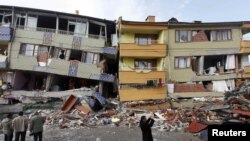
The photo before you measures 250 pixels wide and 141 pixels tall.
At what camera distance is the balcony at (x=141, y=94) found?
117 ft

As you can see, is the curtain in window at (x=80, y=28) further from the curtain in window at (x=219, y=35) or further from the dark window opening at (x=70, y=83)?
the curtain in window at (x=219, y=35)

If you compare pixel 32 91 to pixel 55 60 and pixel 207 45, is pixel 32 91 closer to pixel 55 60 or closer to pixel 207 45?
pixel 55 60

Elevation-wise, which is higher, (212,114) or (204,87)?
(204,87)

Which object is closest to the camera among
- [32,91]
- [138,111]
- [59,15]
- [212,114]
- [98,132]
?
[98,132]

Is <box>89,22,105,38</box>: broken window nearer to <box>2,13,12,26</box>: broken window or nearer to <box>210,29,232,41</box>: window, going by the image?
<box>2,13,12,26</box>: broken window

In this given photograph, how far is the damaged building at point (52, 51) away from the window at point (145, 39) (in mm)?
2707

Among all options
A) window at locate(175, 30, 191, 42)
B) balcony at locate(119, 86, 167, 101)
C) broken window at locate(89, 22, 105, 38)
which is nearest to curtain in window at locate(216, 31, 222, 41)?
window at locate(175, 30, 191, 42)

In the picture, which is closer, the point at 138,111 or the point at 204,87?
the point at 138,111

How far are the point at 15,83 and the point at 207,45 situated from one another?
21091 millimetres

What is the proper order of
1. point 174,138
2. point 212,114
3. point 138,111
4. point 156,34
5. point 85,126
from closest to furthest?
point 174,138, point 85,126, point 212,114, point 138,111, point 156,34

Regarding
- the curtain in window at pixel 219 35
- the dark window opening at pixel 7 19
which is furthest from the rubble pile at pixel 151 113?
the dark window opening at pixel 7 19

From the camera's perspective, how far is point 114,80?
1469 inches

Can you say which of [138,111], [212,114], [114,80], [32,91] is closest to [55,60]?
[32,91]

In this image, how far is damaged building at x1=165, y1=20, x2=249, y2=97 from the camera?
37562 millimetres
